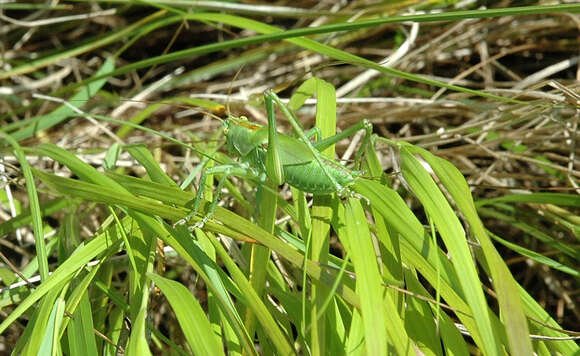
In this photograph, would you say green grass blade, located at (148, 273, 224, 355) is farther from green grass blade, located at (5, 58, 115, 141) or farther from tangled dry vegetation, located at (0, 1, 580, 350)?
green grass blade, located at (5, 58, 115, 141)

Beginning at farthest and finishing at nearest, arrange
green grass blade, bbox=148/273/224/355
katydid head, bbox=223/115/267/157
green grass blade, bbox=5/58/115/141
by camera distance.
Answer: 1. green grass blade, bbox=5/58/115/141
2. katydid head, bbox=223/115/267/157
3. green grass blade, bbox=148/273/224/355

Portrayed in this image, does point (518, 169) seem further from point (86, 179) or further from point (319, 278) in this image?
point (86, 179)

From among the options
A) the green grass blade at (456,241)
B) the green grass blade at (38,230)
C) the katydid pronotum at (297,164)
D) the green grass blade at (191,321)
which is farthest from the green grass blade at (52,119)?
the green grass blade at (456,241)

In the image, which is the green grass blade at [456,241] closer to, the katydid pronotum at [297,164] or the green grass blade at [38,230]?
the katydid pronotum at [297,164]

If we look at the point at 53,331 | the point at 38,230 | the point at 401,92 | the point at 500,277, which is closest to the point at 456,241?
the point at 500,277

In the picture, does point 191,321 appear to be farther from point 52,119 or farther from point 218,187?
point 52,119

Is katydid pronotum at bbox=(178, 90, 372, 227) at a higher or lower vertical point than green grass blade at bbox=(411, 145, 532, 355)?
higher

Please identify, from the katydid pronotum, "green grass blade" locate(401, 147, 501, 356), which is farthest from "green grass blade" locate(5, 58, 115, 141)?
"green grass blade" locate(401, 147, 501, 356)

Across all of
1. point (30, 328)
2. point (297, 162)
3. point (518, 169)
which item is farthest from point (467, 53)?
point (30, 328)

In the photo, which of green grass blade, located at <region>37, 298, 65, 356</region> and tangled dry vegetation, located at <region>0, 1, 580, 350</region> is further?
tangled dry vegetation, located at <region>0, 1, 580, 350</region>
